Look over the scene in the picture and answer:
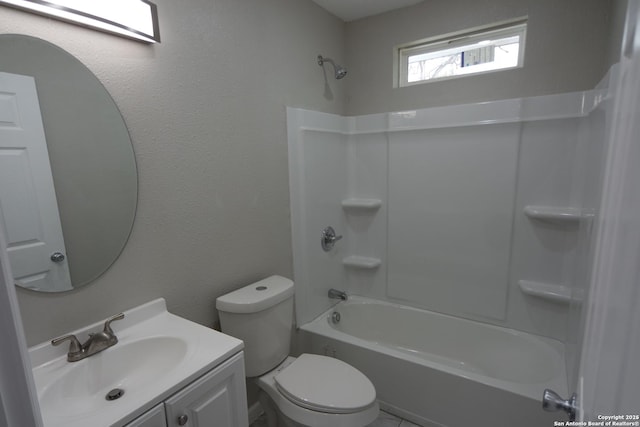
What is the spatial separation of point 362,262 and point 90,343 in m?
1.85

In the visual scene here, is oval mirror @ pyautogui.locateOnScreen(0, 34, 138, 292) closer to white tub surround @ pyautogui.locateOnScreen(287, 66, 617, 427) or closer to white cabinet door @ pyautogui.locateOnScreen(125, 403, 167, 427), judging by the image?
white cabinet door @ pyautogui.locateOnScreen(125, 403, 167, 427)

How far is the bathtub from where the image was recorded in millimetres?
1602

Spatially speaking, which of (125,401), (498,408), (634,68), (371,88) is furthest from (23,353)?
(371,88)

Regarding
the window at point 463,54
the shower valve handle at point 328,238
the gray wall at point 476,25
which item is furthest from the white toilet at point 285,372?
the window at point 463,54

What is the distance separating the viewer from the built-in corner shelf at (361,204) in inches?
97.0

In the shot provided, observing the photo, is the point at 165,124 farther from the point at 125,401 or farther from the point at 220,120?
the point at 125,401

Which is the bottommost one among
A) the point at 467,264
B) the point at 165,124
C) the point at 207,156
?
the point at 467,264

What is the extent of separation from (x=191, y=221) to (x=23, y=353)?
115 centimetres

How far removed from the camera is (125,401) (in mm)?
883

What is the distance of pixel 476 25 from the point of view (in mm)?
2037

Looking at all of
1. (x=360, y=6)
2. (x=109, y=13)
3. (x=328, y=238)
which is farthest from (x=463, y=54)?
(x=109, y=13)

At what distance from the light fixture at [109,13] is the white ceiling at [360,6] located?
4.32 ft

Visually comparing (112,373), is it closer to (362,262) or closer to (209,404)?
(209,404)

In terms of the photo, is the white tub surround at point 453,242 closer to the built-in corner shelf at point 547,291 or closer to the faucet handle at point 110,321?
the built-in corner shelf at point 547,291
